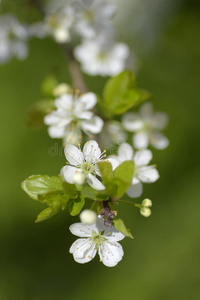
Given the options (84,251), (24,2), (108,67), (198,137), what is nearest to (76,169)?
(84,251)

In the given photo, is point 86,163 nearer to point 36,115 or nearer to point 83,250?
point 83,250

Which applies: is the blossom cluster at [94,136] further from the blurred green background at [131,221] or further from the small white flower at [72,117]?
the blurred green background at [131,221]

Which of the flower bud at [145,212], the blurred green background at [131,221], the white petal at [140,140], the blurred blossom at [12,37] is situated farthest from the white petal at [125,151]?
the blurred green background at [131,221]

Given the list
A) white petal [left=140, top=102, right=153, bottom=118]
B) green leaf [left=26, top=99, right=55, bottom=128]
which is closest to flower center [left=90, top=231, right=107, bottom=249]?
green leaf [left=26, top=99, right=55, bottom=128]

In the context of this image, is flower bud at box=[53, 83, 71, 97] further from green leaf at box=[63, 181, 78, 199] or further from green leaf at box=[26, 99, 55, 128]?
green leaf at box=[63, 181, 78, 199]

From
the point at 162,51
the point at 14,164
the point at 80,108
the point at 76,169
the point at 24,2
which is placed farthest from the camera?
the point at 162,51

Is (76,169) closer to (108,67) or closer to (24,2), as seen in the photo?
(108,67)

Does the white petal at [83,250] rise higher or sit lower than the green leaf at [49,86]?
lower
